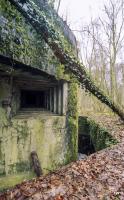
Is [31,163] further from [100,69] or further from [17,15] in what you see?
[100,69]

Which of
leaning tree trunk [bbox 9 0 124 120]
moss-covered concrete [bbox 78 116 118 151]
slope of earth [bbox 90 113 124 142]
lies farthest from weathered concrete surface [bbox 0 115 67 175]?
leaning tree trunk [bbox 9 0 124 120]

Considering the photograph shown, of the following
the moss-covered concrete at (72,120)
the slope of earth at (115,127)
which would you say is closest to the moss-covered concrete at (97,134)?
the slope of earth at (115,127)

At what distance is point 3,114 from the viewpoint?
605 cm

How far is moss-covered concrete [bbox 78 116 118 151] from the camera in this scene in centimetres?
688

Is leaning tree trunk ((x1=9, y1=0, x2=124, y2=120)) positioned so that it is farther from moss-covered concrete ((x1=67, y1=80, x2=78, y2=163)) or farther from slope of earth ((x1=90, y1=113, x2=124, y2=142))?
slope of earth ((x1=90, y1=113, x2=124, y2=142))

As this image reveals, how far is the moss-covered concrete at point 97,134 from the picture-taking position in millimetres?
6875

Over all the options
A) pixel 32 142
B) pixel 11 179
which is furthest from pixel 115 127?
pixel 11 179

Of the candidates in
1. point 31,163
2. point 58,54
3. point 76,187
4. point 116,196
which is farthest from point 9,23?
point 31,163

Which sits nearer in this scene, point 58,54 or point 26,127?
point 58,54

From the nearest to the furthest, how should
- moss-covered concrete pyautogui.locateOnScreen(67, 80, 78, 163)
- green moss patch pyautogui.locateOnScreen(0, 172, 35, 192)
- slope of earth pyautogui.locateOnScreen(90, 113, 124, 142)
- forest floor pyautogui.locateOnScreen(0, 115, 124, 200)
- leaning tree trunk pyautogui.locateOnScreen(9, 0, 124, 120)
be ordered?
forest floor pyautogui.locateOnScreen(0, 115, 124, 200) < leaning tree trunk pyautogui.locateOnScreen(9, 0, 124, 120) < green moss patch pyautogui.locateOnScreen(0, 172, 35, 192) < slope of earth pyautogui.locateOnScreen(90, 113, 124, 142) < moss-covered concrete pyautogui.locateOnScreen(67, 80, 78, 163)

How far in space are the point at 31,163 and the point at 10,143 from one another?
0.92m

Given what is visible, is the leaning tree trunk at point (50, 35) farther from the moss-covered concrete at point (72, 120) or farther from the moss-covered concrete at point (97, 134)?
the moss-covered concrete at point (97, 134)

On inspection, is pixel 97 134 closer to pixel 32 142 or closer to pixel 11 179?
pixel 32 142

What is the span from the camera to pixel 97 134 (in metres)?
8.68
